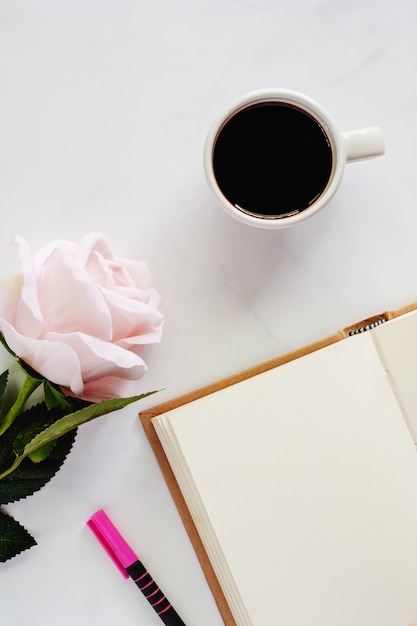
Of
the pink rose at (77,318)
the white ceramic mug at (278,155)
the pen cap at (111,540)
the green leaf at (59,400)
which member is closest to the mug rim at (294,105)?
the white ceramic mug at (278,155)

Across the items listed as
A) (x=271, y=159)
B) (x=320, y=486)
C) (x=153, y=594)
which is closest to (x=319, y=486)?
(x=320, y=486)

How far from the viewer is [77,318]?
0.46 metres

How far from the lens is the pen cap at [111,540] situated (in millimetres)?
604

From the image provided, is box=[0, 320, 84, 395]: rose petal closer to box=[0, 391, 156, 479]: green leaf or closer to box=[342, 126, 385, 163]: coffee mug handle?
box=[0, 391, 156, 479]: green leaf

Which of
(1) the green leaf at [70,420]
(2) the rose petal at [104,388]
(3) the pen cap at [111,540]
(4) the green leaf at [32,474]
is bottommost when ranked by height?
(3) the pen cap at [111,540]

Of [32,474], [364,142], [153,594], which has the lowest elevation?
[153,594]

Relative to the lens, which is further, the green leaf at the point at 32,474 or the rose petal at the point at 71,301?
the green leaf at the point at 32,474

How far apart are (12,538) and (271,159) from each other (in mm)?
430

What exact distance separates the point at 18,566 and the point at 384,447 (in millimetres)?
379

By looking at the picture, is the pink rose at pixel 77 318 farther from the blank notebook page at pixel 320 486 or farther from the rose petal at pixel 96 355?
the blank notebook page at pixel 320 486

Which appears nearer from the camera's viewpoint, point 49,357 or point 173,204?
point 49,357

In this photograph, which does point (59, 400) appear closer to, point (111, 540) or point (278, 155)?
point (111, 540)

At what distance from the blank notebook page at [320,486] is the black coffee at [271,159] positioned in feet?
0.48

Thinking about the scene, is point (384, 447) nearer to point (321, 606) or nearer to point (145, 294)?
point (321, 606)
